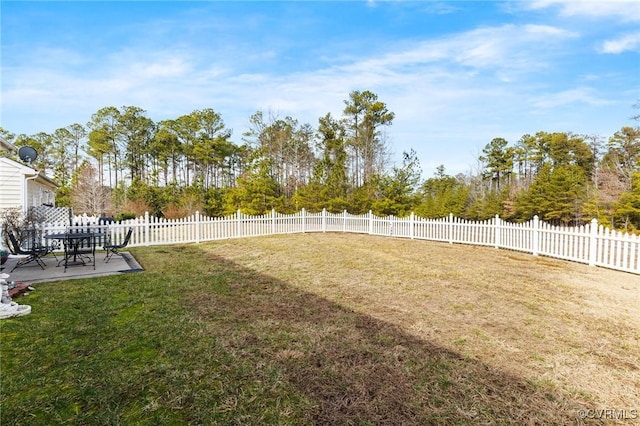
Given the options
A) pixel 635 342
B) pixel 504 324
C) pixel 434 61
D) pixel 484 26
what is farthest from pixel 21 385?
pixel 434 61

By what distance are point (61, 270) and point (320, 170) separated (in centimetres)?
1448

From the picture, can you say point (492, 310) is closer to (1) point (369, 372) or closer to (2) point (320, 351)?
(1) point (369, 372)

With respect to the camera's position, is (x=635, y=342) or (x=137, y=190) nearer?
(x=635, y=342)

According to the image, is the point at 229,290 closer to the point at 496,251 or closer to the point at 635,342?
the point at 635,342

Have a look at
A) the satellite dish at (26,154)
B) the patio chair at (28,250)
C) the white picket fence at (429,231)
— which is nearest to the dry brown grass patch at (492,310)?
the white picket fence at (429,231)

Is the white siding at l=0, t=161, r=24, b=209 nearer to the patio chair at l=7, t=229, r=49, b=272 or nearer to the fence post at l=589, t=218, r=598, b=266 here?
the patio chair at l=7, t=229, r=49, b=272

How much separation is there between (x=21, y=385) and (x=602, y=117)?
28.7 metres

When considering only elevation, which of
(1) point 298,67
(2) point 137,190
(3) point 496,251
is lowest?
(3) point 496,251

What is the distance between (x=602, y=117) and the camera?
827 inches

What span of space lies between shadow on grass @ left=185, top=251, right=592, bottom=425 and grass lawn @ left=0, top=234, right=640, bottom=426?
14mm

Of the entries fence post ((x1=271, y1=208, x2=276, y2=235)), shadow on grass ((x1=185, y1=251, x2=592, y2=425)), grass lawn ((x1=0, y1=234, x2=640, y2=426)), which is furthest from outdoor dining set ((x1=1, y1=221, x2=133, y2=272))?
fence post ((x1=271, y1=208, x2=276, y2=235))

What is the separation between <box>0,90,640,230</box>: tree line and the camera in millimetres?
18281

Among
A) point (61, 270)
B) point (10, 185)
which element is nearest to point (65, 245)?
point (61, 270)

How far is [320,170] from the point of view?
1956 cm
